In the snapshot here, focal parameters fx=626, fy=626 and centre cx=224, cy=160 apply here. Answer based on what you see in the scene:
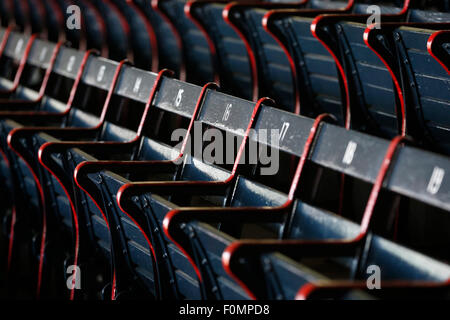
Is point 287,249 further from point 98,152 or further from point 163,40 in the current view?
point 163,40

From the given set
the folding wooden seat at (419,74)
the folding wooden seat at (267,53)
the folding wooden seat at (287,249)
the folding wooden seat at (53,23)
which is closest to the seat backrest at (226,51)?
the folding wooden seat at (267,53)

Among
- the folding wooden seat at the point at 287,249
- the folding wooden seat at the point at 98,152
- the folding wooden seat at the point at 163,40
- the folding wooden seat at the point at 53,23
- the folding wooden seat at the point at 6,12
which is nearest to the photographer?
the folding wooden seat at the point at 287,249

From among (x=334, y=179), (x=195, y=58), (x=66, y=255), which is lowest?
(x=66, y=255)

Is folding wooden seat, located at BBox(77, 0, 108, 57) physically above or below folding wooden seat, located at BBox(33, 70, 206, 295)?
above

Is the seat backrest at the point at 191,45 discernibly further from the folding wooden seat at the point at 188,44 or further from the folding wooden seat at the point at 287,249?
the folding wooden seat at the point at 287,249

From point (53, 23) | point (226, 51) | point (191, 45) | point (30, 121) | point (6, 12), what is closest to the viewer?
point (30, 121)

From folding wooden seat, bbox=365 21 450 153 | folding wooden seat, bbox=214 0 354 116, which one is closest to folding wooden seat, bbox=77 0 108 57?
folding wooden seat, bbox=214 0 354 116

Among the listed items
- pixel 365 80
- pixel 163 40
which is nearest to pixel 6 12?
pixel 163 40

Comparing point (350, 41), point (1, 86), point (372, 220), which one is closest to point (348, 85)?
point (350, 41)

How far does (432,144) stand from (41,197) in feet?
2.03

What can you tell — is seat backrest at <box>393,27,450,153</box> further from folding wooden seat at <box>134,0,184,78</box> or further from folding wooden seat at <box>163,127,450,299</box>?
folding wooden seat at <box>134,0,184,78</box>

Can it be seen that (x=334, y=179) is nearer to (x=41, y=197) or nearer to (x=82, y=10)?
(x=41, y=197)

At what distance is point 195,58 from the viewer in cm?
140
